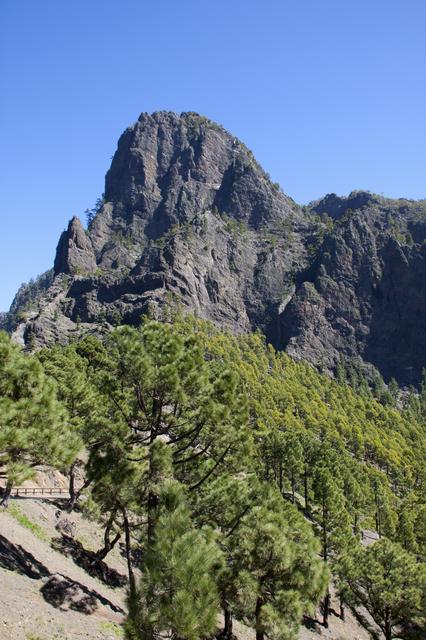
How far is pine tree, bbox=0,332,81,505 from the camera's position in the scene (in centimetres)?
1270

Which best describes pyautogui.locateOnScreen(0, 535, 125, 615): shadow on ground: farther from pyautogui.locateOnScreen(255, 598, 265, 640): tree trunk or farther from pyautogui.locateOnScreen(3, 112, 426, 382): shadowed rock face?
pyautogui.locateOnScreen(3, 112, 426, 382): shadowed rock face

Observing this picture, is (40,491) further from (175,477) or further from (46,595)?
(175,477)

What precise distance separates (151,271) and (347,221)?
9084 centimetres

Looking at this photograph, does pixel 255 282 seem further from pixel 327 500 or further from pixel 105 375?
pixel 105 375

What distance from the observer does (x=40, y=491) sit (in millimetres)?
32219

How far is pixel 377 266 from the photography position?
18775 centimetres

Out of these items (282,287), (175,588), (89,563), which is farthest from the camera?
(282,287)

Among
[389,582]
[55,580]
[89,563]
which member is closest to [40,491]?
[89,563]

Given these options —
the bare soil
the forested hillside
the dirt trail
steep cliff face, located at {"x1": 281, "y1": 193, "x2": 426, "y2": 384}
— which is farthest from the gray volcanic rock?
the forested hillside

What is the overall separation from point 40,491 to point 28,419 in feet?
71.9

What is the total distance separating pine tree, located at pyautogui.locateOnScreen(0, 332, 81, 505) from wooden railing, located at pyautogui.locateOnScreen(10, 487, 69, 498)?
18233 mm

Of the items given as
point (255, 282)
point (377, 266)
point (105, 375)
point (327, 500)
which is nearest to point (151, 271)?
point (255, 282)

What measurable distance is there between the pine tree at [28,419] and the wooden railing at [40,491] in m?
18.2

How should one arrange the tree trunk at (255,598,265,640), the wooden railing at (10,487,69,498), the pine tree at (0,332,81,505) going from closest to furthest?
the pine tree at (0,332,81,505)
the tree trunk at (255,598,265,640)
the wooden railing at (10,487,69,498)
